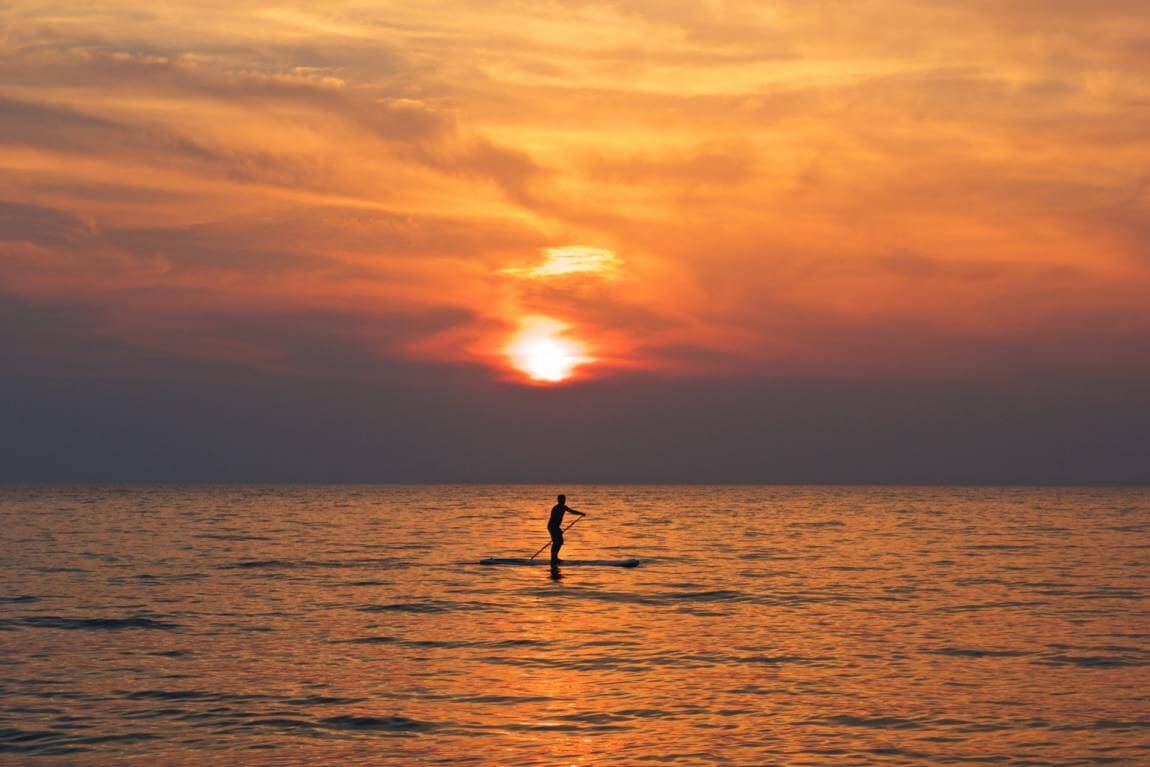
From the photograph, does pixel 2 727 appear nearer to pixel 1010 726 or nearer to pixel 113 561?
pixel 1010 726

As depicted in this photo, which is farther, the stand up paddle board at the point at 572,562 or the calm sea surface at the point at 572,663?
the stand up paddle board at the point at 572,562

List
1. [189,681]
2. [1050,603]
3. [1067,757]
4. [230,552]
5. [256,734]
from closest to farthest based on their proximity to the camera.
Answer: [1067,757] → [256,734] → [189,681] → [1050,603] → [230,552]

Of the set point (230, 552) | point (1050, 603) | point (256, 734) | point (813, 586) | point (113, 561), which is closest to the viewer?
point (256, 734)

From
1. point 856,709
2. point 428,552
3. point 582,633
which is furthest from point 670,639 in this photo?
point 428,552

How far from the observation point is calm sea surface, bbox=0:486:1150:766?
17.5 meters

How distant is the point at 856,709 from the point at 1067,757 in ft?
12.7

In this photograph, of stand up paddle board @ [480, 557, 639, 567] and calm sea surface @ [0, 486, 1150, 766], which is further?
stand up paddle board @ [480, 557, 639, 567]

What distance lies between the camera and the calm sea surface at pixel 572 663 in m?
17.5

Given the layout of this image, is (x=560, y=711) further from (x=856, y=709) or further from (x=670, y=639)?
(x=670, y=639)

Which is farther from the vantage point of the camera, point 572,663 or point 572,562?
point 572,562

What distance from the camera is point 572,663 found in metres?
24.2

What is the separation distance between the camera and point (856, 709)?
1980cm

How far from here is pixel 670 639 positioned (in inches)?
1086

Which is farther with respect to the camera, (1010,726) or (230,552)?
(230,552)
